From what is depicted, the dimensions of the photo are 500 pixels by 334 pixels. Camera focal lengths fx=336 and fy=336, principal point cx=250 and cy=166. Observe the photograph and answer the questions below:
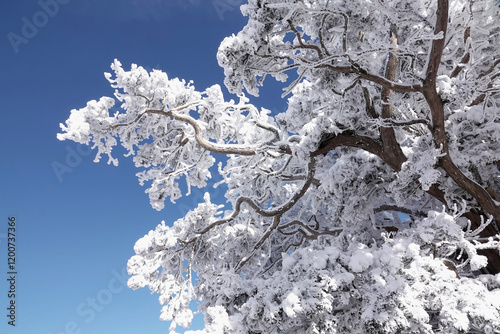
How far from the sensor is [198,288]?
10523 millimetres

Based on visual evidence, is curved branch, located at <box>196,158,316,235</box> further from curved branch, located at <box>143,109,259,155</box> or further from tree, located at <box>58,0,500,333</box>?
curved branch, located at <box>143,109,259,155</box>

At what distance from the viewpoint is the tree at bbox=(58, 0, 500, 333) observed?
5.28 m

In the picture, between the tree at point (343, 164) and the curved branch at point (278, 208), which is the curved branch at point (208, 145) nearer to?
the tree at point (343, 164)

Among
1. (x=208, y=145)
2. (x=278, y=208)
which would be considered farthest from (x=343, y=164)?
(x=208, y=145)

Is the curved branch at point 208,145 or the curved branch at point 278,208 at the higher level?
the curved branch at point 208,145

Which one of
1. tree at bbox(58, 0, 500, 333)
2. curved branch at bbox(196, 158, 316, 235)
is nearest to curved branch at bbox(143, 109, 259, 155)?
tree at bbox(58, 0, 500, 333)

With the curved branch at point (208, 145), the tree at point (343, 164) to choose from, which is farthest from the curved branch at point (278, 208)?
the curved branch at point (208, 145)

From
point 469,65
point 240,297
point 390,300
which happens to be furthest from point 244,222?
point 469,65

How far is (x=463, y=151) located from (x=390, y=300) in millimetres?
3628

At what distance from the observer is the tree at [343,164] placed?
5.28 metres

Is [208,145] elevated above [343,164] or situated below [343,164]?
above

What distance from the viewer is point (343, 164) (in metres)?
8.05

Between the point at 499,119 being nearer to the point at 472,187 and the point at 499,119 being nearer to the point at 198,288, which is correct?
the point at 472,187

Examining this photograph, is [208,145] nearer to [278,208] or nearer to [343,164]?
[278,208]
